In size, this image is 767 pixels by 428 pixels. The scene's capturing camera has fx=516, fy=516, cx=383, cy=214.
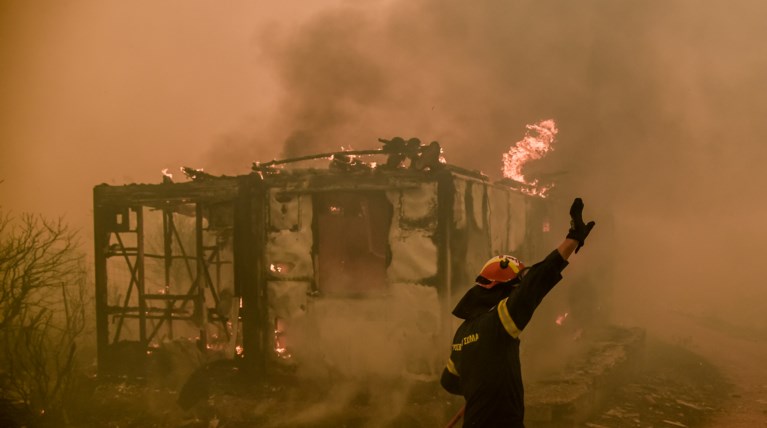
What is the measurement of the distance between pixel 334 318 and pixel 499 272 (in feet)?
20.3

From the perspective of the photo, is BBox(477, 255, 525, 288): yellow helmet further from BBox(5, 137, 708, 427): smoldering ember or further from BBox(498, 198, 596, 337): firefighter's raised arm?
BBox(5, 137, 708, 427): smoldering ember

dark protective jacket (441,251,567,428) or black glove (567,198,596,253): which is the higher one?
black glove (567,198,596,253)

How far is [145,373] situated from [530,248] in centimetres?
926

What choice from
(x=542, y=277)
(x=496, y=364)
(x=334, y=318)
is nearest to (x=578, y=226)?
(x=542, y=277)

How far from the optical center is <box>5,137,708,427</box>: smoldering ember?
8.36 m

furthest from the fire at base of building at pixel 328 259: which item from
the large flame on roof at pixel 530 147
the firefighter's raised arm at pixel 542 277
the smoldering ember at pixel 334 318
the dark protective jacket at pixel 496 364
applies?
the large flame on roof at pixel 530 147

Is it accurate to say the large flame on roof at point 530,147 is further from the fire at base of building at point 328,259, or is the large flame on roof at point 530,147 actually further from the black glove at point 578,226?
the black glove at point 578,226

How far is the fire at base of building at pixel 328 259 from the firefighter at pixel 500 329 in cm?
515

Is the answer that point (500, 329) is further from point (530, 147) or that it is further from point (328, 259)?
point (530, 147)

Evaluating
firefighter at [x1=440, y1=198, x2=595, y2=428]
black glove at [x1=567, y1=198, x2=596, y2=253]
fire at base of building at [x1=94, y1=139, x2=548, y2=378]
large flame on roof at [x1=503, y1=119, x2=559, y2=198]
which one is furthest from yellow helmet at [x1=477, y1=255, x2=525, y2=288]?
large flame on roof at [x1=503, y1=119, x2=559, y2=198]

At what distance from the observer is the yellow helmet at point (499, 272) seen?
3.35m

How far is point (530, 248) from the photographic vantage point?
43.4 feet

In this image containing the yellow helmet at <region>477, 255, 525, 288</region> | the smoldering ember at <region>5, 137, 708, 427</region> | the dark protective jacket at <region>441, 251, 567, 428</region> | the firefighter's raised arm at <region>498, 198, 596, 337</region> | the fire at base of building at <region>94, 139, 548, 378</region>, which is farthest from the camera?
the fire at base of building at <region>94, 139, 548, 378</region>

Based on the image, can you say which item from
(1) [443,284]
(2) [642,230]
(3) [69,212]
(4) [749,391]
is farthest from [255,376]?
(3) [69,212]
